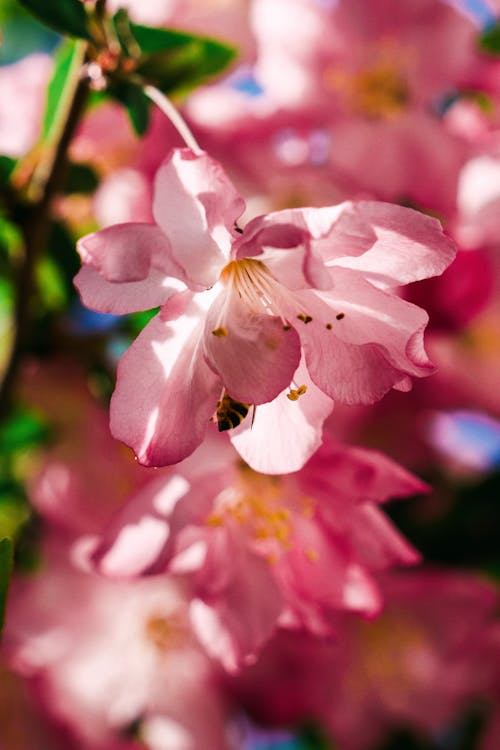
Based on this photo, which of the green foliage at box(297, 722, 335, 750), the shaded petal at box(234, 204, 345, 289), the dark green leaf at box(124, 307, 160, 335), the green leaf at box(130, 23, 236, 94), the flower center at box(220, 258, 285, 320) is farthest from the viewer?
the green foliage at box(297, 722, 335, 750)

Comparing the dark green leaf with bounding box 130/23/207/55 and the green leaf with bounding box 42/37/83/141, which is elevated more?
the dark green leaf with bounding box 130/23/207/55

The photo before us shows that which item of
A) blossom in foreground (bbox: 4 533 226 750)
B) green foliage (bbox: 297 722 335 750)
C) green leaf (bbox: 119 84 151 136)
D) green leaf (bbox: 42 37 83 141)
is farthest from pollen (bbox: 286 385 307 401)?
green foliage (bbox: 297 722 335 750)

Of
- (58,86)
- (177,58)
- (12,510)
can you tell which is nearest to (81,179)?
(58,86)

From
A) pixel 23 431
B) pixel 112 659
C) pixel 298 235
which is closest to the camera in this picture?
pixel 298 235

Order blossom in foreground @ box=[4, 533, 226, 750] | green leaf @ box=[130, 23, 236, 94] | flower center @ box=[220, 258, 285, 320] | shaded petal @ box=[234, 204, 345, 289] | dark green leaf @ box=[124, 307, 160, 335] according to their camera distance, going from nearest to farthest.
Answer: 1. shaded petal @ box=[234, 204, 345, 289]
2. flower center @ box=[220, 258, 285, 320]
3. green leaf @ box=[130, 23, 236, 94]
4. dark green leaf @ box=[124, 307, 160, 335]
5. blossom in foreground @ box=[4, 533, 226, 750]

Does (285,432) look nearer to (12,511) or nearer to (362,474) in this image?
(362,474)

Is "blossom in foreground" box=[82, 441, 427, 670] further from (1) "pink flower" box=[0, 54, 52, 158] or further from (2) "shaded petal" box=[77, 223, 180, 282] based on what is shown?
(1) "pink flower" box=[0, 54, 52, 158]

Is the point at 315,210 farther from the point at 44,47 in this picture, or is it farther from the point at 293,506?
the point at 44,47
